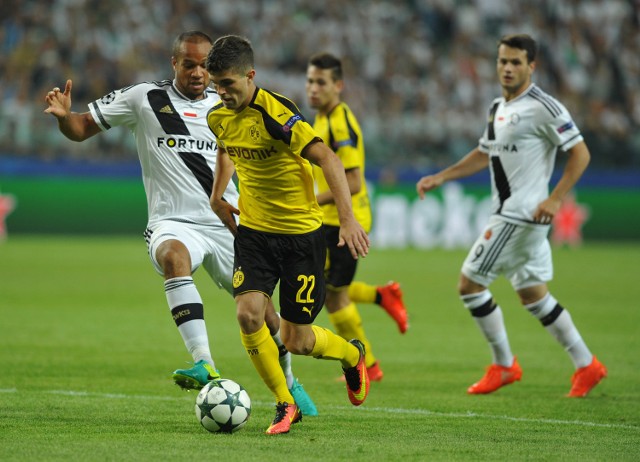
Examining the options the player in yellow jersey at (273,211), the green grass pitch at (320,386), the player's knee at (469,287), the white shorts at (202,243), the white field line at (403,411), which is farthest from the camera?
the player's knee at (469,287)

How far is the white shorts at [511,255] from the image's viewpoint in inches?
318

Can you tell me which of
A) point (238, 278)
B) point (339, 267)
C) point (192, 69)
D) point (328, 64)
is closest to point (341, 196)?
point (238, 278)

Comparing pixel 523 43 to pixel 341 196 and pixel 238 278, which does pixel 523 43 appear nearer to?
pixel 341 196

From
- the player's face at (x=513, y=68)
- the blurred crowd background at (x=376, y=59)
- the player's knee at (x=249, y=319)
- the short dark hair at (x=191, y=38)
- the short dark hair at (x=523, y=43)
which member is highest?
the short dark hair at (x=191, y=38)

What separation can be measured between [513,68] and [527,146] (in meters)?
0.60

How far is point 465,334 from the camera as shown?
37.9ft

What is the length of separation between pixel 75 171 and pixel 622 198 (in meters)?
11.9

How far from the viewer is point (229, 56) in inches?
232

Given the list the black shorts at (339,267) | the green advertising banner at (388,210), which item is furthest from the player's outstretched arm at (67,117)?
the green advertising banner at (388,210)

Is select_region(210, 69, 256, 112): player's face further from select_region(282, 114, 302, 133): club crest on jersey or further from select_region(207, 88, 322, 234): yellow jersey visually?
select_region(282, 114, 302, 133): club crest on jersey

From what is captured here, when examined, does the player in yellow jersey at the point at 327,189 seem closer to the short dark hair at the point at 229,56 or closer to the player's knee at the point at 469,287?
the player's knee at the point at 469,287

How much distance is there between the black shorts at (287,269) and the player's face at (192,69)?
148cm

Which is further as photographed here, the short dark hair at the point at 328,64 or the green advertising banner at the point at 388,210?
the green advertising banner at the point at 388,210

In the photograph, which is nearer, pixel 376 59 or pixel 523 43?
pixel 523 43
